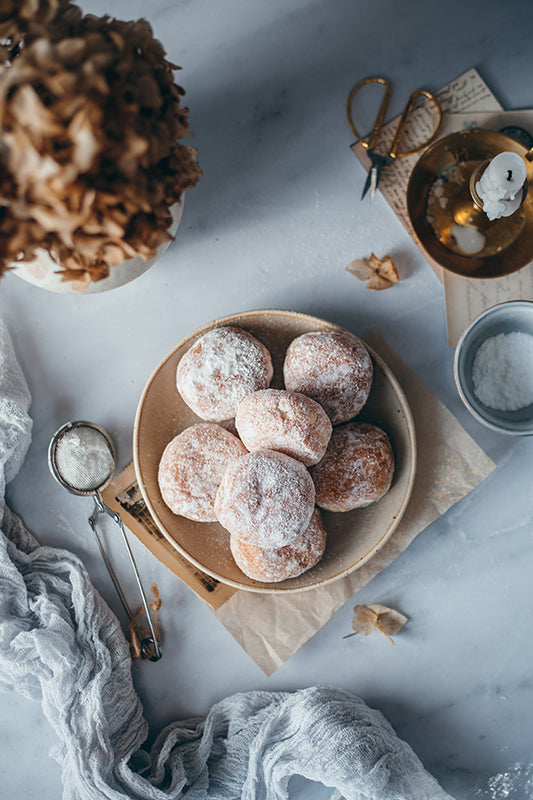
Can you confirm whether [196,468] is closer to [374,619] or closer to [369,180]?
[374,619]

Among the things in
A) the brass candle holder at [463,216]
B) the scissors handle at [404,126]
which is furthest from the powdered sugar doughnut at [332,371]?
the scissors handle at [404,126]

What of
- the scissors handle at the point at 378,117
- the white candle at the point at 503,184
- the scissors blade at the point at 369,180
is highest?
the scissors handle at the point at 378,117

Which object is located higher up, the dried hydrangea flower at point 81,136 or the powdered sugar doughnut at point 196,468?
the dried hydrangea flower at point 81,136

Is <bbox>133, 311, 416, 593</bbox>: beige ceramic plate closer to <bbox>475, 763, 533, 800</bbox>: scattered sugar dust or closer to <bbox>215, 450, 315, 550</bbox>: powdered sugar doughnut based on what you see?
<bbox>215, 450, 315, 550</bbox>: powdered sugar doughnut

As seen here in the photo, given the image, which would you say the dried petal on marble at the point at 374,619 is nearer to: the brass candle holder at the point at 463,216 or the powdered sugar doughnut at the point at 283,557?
the powdered sugar doughnut at the point at 283,557

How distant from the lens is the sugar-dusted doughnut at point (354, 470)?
988 millimetres

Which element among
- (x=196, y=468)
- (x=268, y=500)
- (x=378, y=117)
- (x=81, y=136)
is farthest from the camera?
(x=378, y=117)

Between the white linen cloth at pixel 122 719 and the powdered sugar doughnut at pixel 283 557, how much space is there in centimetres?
28

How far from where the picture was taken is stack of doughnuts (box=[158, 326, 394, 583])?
93cm

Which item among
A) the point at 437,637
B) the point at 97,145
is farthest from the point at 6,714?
the point at 97,145

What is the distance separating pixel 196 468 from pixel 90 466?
8.8 inches

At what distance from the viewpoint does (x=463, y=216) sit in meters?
1.09

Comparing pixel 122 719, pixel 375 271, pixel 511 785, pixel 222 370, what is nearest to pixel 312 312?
pixel 375 271

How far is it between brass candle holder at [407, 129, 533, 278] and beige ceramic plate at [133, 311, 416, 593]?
0.26 meters
